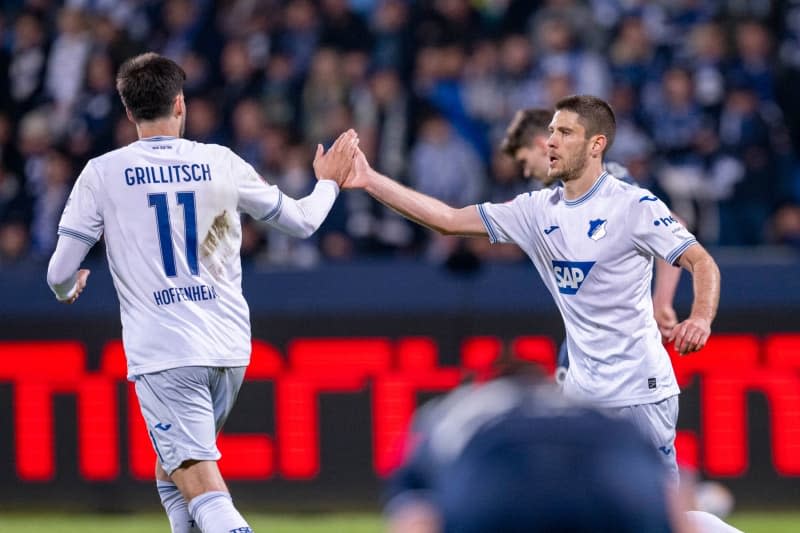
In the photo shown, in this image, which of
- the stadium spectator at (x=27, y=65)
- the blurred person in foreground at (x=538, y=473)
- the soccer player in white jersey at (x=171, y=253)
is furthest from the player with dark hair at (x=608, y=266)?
the stadium spectator at (x=27, y=65)

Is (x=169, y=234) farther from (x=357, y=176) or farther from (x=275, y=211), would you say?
(x=357, y=176)

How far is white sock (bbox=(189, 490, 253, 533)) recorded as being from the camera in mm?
5516

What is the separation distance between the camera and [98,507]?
33.5 ft

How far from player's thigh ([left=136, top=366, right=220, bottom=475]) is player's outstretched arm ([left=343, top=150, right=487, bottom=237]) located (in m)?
1.24

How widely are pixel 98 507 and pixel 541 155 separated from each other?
4.66 m

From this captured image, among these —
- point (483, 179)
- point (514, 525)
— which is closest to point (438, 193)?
point (483, 179)

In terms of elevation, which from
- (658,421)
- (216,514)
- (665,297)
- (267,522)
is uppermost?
(665,297)

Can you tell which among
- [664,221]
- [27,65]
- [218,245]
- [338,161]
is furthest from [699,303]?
[27,65]

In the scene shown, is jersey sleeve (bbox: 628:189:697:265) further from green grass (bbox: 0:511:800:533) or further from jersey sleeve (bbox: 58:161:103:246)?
green grass (bbox: 0:511:800:533)

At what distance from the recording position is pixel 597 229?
601 cm

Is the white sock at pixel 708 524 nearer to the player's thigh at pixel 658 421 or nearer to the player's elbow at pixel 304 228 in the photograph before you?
the player's thigh at pixel 658 421

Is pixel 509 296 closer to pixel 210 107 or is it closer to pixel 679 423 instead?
pixel 679 423

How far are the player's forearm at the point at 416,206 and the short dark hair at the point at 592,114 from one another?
0.71 metres

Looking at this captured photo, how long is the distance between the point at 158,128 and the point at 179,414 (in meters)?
1.18
